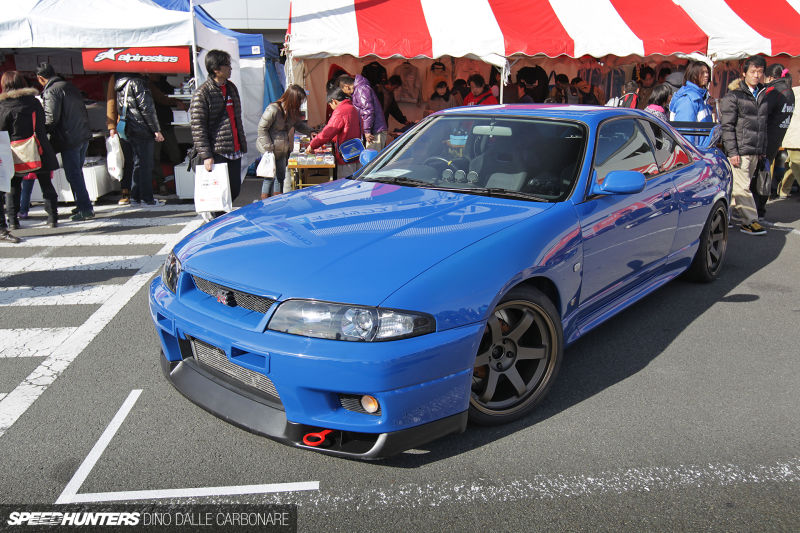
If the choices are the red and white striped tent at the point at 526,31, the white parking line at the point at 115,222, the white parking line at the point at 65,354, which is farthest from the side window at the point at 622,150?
the white parking line at the point at 115,222

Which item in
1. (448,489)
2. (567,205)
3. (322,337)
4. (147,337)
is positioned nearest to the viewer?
(322,337)

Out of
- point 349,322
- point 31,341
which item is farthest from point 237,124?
point 349,322

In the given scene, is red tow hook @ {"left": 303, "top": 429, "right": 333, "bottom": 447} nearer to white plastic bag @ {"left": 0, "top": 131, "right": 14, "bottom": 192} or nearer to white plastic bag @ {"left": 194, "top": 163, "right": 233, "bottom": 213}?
white plastic bag @ {"left": 194, "top": 163, "right": 233, "bottom": 213}

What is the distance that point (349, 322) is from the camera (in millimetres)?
2500

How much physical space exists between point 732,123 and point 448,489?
6402mm

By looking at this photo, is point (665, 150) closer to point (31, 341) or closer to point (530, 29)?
point (31, 341)

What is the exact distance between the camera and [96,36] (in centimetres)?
888

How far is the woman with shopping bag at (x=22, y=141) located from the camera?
23.6 feet

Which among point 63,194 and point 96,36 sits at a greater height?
point 96,36

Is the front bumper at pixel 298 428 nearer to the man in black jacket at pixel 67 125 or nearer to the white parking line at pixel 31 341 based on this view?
the white parking line at pixel 31 341

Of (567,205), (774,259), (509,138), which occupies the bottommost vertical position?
(774,259)

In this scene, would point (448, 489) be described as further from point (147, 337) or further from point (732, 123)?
point (732, 123)

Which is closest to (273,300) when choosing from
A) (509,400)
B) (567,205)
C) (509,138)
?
(509,400)

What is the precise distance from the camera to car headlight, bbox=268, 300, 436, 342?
249 centimetres
